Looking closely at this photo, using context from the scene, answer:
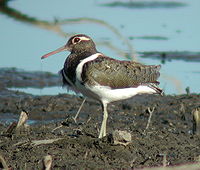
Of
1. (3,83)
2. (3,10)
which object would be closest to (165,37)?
(3,10)

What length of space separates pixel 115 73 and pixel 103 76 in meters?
0.15

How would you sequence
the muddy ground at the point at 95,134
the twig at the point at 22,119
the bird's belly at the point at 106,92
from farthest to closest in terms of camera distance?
the twig at the point at 22,119, the bird's belly at the point at 106,92, the muddy ground at the point at 95,134

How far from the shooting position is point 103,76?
7.78m

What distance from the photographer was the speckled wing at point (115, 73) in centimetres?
769

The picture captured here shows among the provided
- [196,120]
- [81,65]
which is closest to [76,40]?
[81,65]

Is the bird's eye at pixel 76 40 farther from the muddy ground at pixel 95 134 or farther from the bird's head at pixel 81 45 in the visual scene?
the muddy ground at pixel 95 134

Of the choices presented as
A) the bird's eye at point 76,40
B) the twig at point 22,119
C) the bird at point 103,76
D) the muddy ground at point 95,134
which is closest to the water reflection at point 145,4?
the muddy ground at point 95,134

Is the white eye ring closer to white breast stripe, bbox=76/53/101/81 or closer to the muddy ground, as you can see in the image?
white breast stripe, bbox=76/53/101/81

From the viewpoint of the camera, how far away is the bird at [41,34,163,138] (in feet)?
25.2

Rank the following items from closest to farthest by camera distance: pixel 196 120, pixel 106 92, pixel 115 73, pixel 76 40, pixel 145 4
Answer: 1. pixel 106 92
2. pixel 115 73
3. pixel 196 120
4. pixel 76 40
5. pixel 145 4

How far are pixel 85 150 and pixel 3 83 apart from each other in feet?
15.2

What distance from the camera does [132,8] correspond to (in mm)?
16562

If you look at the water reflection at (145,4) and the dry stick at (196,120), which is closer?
the dry stick at (196,120)

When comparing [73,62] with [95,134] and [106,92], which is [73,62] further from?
[95,134]
